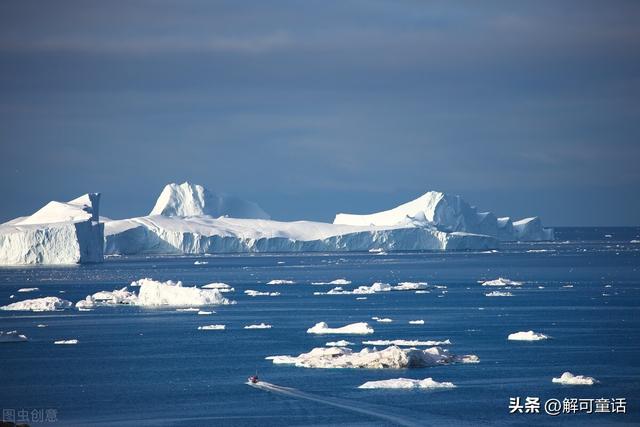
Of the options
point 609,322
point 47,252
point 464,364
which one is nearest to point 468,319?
point 609,322

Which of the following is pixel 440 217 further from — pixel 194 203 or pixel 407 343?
pixel 407 343

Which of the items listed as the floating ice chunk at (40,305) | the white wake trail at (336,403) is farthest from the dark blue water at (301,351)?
the floating ice chunk at (40,305)

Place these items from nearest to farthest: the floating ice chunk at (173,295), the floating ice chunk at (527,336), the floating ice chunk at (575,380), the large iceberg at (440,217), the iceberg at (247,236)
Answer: the floating ice chunk at (575,380)
the floating ice chunk at (527,336)
the floating ice chunk at (173,295)
the iceberg at (247,236)
the large iceberg at (440,217)

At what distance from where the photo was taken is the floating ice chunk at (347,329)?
4516 cm

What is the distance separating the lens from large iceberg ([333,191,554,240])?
121 meters

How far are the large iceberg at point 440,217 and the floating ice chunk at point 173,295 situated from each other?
58.4 metres

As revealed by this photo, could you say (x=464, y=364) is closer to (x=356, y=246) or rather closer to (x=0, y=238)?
(x=0, y=238)

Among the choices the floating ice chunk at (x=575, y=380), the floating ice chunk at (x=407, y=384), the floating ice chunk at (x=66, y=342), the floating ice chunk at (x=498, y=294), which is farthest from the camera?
the floating ice chunk at (x=498, y=294)

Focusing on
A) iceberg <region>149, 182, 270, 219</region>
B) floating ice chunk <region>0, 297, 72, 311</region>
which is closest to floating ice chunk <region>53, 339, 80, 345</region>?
floating ice chunk <region>0, 297, 72, 311</region>

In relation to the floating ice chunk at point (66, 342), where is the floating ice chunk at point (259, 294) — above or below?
above

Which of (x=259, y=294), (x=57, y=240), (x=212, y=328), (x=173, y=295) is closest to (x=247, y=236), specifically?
(x=57, y=240)

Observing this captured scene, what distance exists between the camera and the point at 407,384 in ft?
104

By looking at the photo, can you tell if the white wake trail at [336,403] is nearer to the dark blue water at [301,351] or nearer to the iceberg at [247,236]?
the dark blue water at [301,351]

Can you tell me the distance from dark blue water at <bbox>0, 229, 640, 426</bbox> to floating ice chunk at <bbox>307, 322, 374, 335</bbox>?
470 millimetres
